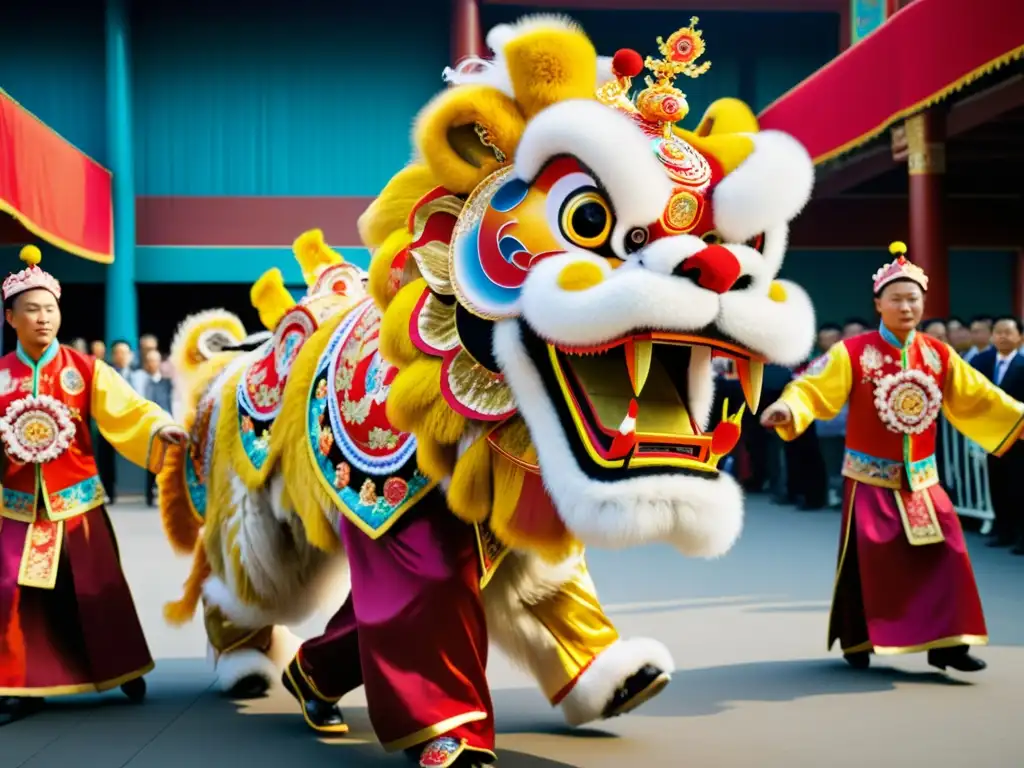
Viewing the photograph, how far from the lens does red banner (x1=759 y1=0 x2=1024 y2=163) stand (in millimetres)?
7133

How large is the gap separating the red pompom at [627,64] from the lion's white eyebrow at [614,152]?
219 millimetres

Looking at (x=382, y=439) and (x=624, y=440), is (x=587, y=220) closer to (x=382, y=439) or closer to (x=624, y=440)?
(x=624, y=440)

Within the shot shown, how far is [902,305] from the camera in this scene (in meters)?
4.72

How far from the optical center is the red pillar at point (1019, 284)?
15.5 m

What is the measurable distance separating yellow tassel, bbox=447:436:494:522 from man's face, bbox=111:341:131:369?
8.76 meters

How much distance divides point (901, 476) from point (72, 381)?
2799 mm

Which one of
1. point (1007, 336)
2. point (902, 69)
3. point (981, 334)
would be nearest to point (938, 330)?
point (981, 334)

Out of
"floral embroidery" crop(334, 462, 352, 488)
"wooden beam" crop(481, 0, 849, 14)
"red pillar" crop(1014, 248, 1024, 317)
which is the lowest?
"floral embroidery" crop(334, 462, 352, 488)

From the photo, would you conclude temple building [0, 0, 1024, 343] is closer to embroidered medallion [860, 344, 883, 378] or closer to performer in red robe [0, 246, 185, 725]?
embroidered medallion [860, 344, 883, 378]

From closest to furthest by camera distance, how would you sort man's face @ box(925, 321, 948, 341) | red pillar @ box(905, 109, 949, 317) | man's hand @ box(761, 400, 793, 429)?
man's hand @ box(761, 400, 793, 429), man's face @ box(925, 321, 948, 341), red pillar @ box(905, 109, 949, 317)

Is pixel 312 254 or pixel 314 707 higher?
pixel 312 254

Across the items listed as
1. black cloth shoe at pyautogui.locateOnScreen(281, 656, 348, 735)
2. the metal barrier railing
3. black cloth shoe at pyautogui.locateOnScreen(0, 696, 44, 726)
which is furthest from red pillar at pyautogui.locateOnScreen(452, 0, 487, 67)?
black cloth shoe at pyautogui.locateOnScreen(281, 656, 348, 735)

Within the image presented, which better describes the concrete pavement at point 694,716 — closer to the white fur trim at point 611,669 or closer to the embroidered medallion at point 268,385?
the white fur trim at point 611,669

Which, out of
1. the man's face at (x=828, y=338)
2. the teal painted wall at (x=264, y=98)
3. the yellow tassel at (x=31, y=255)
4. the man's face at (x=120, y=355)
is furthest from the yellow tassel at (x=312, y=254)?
the teal painted wall at (x=264, y=98)
